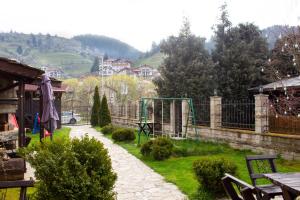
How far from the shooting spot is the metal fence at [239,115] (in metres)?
13.3

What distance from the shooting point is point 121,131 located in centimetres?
1720

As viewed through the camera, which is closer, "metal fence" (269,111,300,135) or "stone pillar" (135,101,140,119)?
"metal fence" (269,111,300,135)

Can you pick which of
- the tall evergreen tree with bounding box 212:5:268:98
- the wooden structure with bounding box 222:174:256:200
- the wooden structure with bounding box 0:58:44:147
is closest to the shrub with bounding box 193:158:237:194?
the wooden structure with bounding box 222:174:256:200

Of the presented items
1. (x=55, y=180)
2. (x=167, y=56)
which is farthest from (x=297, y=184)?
(x=167, y=56)

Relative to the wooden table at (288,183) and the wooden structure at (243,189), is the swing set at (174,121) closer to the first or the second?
the wooden structure at (243,189)

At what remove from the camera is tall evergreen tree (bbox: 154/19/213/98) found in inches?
813

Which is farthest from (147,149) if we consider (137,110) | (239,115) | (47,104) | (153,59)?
(153,59)

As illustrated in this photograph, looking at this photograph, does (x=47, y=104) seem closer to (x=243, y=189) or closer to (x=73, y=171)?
(x=73, y=171)

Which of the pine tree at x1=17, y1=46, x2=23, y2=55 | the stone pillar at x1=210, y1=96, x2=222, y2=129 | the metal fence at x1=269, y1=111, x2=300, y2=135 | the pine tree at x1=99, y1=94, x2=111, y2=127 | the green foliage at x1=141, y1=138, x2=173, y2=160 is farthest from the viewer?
the pine tree at x1=17, y1=46, x2=23, y2=55

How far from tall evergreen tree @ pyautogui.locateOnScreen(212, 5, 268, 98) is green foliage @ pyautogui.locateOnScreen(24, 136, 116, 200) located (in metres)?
16.7

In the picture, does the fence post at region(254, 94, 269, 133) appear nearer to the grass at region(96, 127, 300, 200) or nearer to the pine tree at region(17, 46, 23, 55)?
the grass at region(96, 127, 300, 200)

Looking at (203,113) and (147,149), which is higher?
(203,113)

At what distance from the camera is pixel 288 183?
4.11m

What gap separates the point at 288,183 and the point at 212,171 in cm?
267
